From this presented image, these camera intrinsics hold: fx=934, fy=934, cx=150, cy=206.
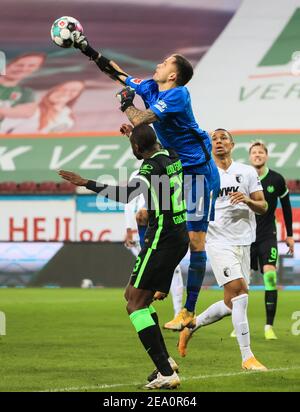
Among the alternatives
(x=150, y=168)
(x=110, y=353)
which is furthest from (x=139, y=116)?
(x=110, y=353)

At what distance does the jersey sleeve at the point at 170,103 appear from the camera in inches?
316

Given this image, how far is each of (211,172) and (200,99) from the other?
22476 mm

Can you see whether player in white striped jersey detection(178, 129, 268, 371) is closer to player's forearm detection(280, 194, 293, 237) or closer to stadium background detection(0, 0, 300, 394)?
player's forearm detection(280, 194, 293, 237)

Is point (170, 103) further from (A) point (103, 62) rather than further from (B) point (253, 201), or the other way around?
(B) point (253, 201)

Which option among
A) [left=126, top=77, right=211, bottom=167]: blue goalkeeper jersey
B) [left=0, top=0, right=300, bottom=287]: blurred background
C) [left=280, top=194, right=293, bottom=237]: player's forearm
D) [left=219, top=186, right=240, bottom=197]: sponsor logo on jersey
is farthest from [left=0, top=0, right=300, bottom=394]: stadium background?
[left=126, top=77, right=211, bottom=167]: blue goalkeeper jersey

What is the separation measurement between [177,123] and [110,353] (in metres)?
2.65

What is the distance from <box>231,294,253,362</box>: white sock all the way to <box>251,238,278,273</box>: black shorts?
305 centimetres

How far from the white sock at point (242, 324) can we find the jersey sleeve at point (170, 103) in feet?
6.04

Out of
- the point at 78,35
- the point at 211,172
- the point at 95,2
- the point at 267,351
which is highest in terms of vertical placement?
the point at 95,2

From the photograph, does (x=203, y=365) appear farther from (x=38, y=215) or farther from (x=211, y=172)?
(x=38, y=215)

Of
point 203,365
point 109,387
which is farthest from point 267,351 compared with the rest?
Result: point 109,387

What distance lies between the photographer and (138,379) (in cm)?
762

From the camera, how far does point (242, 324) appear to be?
8375 mm

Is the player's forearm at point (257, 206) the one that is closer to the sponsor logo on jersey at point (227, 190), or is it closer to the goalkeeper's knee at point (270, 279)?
the sponsor logo on jersey at point (227, 190)
